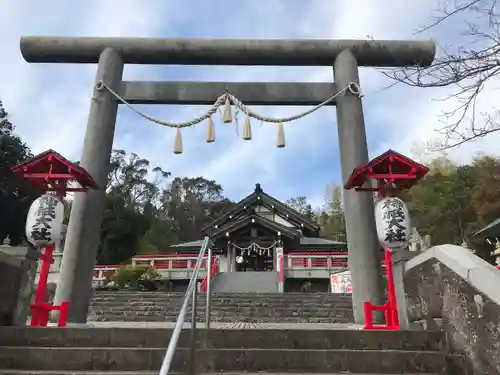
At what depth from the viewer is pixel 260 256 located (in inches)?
917

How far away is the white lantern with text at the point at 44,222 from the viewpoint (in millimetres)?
5098

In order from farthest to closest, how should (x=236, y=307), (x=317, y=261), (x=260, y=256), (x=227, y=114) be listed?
(x=260, y=256), (x=317, y=261), (x=236, y=307), (x=227, y=114)

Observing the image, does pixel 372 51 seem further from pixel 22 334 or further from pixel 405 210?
pixel 22 334

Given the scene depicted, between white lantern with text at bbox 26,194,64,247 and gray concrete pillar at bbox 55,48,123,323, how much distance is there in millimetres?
975

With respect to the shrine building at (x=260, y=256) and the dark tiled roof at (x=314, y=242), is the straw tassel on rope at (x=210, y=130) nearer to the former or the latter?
the shrine building at (x=260, y=256)

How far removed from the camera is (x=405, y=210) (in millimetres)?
5051

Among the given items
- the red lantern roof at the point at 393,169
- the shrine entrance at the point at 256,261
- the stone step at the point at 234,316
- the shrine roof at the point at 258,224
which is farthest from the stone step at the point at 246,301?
the shrine entrance at the point at 256,261

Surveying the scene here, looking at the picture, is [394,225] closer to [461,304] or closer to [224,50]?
[461,304]

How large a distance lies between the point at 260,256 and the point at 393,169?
1863 cm

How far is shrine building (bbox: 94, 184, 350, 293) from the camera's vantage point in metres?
19.4

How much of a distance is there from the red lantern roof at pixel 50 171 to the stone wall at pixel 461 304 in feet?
14.2

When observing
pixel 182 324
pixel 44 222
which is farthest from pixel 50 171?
pixel 182 324

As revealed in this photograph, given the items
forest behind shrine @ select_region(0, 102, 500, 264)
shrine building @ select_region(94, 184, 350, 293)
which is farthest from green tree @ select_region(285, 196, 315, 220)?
shrine building @ select_region(94, 184, 350, 293)

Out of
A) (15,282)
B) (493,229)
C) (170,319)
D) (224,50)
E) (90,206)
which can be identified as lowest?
(170,319)
